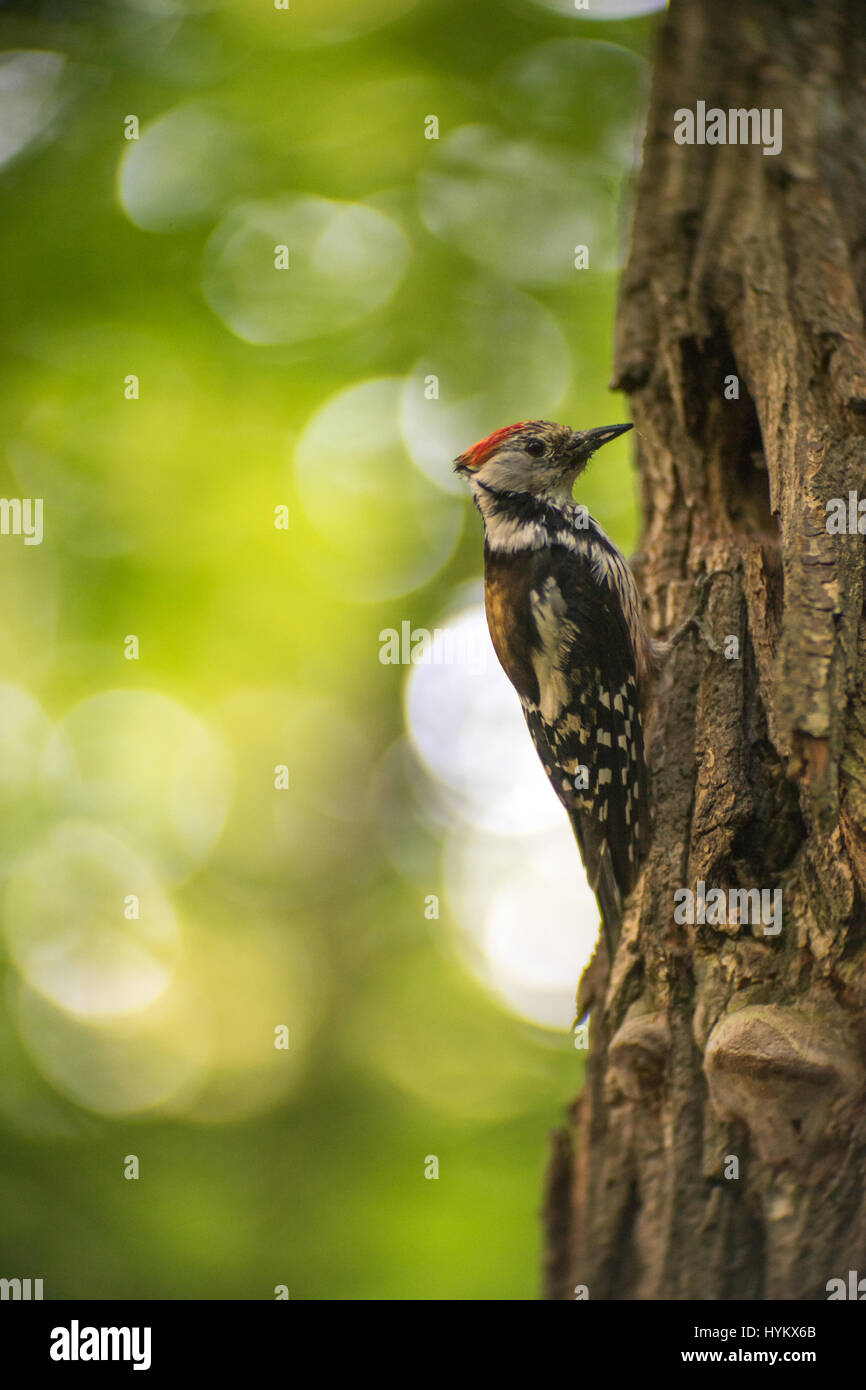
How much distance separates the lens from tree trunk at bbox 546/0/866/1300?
168cm

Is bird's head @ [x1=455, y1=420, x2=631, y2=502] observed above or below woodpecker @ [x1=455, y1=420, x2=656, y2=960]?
above

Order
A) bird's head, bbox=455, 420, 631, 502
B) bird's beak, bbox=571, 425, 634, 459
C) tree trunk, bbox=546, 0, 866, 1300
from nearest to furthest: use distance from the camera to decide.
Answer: tree trunk, bbox=546, 0, 866, 1300, bird's beak, bbox=571, 425, 634, 459, bird's head, bbox=455, 420, 631, 502

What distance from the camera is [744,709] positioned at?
2119 mm

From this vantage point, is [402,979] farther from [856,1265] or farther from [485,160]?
[485,160]

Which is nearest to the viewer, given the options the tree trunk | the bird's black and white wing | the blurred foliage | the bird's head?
the tree trunk

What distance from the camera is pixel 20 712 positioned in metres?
4.54

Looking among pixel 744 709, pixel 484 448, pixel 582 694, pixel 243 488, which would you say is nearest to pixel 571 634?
pixel 582 694

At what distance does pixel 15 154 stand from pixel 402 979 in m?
5.05

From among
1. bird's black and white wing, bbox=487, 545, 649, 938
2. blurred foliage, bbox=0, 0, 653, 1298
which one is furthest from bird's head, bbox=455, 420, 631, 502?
blurred foliage, bbox=0, 0, 653, 1298

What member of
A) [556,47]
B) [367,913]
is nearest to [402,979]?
[367,913]

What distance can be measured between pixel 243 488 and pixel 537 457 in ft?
7.03

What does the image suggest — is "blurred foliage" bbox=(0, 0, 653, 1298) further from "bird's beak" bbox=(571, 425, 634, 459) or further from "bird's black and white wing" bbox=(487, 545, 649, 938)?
"bird's black and white wing" bbox=(487, 545, 649, 938)

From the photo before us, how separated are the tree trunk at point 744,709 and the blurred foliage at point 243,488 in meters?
1.82

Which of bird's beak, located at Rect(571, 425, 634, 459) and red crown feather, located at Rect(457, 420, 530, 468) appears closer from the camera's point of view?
bird's beak, located at Rect(571, 425, 634, 459)
